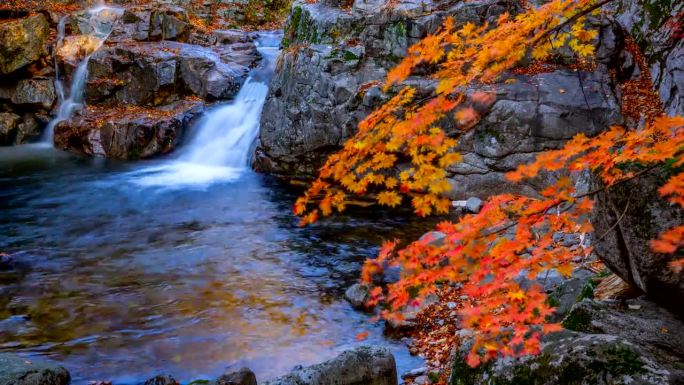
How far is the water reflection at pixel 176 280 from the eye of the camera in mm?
5129

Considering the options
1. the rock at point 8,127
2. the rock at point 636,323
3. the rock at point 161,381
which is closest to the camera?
the rock at point 636,323

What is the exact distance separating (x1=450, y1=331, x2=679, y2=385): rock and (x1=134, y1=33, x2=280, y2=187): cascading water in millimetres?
10983

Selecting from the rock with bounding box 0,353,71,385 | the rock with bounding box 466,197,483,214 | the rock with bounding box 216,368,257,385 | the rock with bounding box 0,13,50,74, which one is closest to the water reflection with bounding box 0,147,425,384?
the rock with bounding box 0,353,71,385

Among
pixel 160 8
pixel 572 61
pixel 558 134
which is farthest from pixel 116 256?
pixel 160 8

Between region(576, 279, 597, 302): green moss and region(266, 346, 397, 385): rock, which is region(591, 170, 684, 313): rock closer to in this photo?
region(576, 279, 597, 302): green moss

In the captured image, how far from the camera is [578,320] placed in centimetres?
327

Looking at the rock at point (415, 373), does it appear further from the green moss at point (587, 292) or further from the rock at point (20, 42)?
the rock at point (20, 42)

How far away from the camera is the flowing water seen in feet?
16.9

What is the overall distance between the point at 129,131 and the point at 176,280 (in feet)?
33.5

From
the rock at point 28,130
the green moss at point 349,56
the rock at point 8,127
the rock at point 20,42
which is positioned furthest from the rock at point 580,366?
the rock at point 20,42

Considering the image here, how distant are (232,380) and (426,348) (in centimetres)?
213

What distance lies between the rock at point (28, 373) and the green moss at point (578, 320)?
441cm

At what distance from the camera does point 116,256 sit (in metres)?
7.80

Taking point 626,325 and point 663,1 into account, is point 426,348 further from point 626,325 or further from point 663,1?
point 663,1
